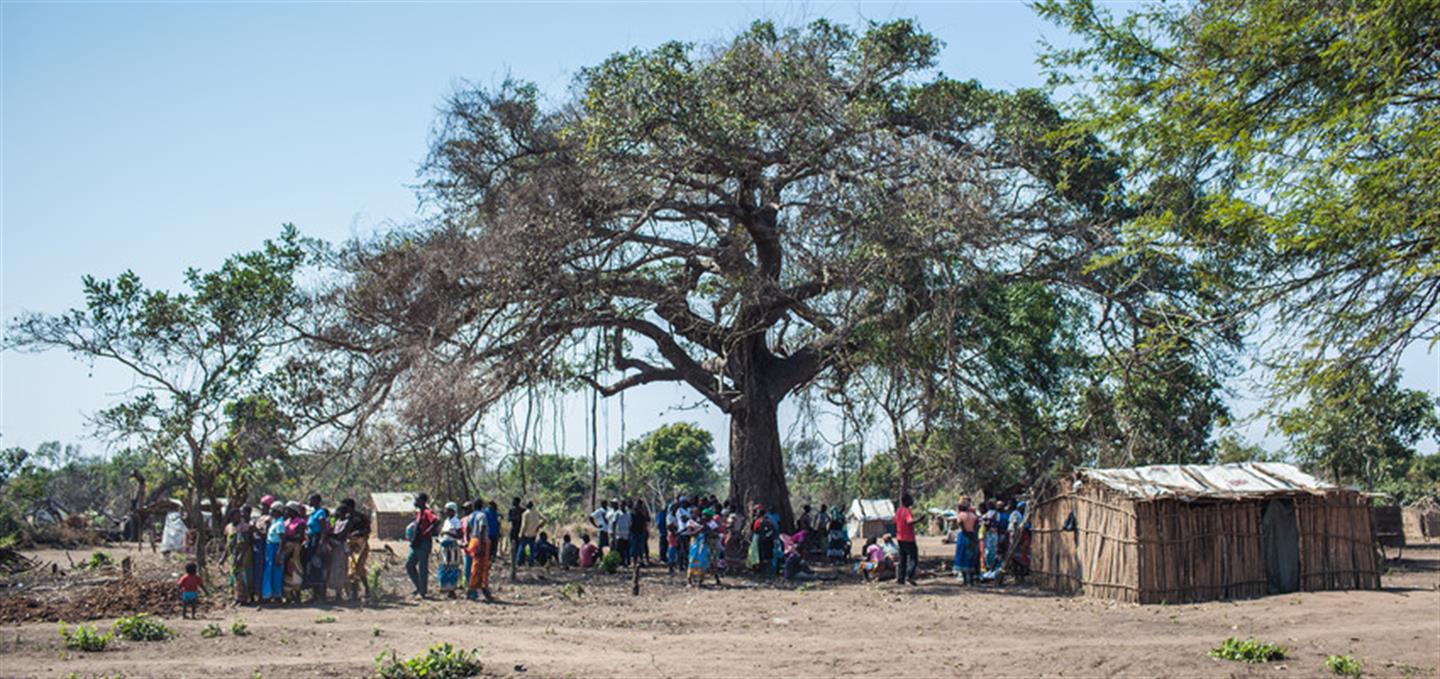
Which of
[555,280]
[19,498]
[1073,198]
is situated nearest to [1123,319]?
[1073,198]

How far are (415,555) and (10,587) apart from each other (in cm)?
660

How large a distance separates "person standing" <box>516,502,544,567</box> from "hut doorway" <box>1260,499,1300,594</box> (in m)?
11.2

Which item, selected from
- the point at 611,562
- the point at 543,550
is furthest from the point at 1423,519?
the point at 543,550

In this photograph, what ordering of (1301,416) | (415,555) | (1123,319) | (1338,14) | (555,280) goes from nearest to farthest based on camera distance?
(1338,14) < (1301,416) < (415,555) < (555,280) < (1123,319)

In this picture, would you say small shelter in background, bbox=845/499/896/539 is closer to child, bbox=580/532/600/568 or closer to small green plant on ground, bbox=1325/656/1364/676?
child, bbox=580/532/600/568

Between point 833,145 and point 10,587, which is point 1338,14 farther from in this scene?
point 10,587

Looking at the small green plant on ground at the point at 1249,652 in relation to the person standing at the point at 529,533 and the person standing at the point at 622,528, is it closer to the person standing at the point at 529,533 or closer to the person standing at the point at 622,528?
the person standing at the point at 529,533

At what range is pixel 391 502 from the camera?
3688 cm

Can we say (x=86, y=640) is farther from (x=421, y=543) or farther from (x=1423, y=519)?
(x=1423, y=519)

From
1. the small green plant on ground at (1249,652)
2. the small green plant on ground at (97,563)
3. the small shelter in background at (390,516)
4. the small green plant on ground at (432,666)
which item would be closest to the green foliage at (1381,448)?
the small green plant on ground at (1249,652)

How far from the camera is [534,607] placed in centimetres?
1584

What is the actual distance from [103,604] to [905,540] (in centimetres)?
1116

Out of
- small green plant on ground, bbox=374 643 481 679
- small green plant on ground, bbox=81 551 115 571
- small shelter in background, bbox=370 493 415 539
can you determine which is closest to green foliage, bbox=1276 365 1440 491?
small green plant on ground, bbox=374 643 481 679

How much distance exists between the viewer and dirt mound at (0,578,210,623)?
13711 mm
